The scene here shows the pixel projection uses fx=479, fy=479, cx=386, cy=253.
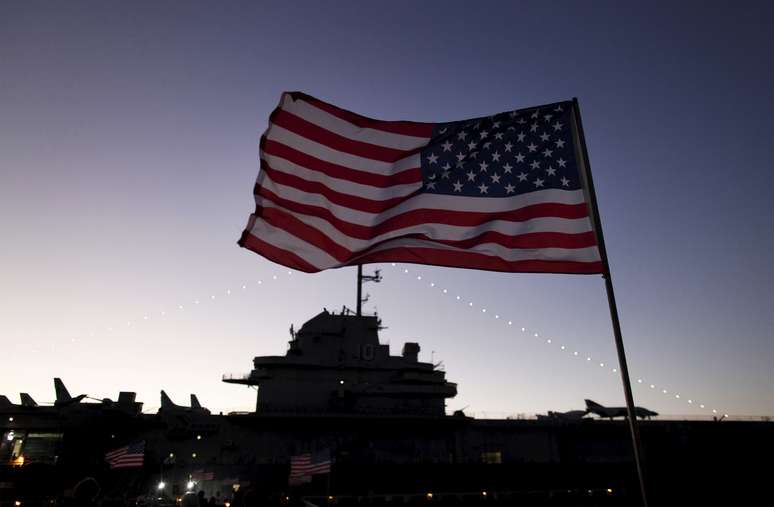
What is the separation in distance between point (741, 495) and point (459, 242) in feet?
136

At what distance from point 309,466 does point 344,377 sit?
1497cm

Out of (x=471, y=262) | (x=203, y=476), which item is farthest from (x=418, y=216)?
(x=203, y=476)

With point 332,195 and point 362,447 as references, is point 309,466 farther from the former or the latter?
point 332,195

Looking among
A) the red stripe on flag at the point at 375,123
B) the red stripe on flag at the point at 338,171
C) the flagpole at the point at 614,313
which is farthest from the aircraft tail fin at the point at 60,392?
the flagpole at the point at 614,313

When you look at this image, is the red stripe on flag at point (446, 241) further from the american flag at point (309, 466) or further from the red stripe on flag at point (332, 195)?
the american flag at point (309, 466)

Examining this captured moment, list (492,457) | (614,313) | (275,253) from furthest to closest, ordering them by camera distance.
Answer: (492,457) < (275,253) < (614,313)

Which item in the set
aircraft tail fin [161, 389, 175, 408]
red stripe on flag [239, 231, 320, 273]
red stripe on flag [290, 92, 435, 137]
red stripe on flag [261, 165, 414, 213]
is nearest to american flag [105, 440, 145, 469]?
aircraft tail fin [161, 389, 175, 408]

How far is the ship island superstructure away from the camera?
38125 millimetres

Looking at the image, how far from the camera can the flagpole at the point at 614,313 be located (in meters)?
5.42

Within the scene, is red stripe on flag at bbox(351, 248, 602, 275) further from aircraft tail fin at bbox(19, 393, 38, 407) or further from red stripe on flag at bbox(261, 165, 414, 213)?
aircraft tail fin at bbox(19, 393, 38, 407)

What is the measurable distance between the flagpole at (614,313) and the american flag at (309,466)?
64.5ft

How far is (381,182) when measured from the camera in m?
8.75

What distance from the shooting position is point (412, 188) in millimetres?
8648

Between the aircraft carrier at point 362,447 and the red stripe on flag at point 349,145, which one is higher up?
the red stripe on flag at point 349,145
